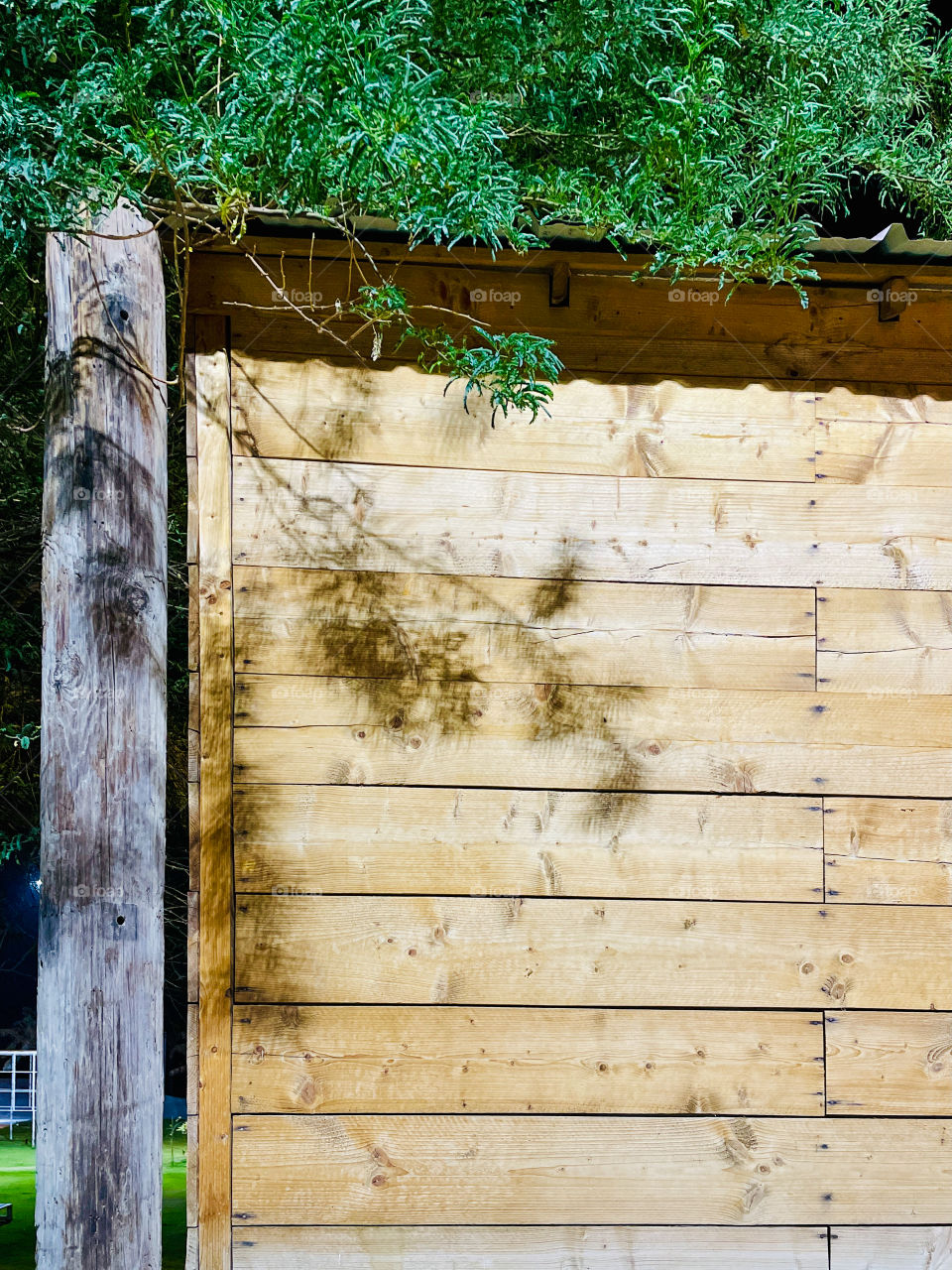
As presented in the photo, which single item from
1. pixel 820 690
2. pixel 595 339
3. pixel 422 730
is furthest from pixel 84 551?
pixel 820 690

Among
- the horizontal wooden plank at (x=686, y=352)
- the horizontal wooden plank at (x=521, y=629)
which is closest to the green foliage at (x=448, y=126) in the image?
the horizontal wooden plank at (x=686, y=352)

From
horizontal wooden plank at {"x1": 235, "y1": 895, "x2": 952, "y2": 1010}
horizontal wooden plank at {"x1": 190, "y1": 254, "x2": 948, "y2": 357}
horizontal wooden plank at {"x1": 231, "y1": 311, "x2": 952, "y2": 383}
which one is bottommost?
horizontal wooden plank at {"x1": 235, "y1": 895, "x2": 952, "y2": 1010}

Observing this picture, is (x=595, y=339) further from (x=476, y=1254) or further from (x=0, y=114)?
(x=476, y=1254)

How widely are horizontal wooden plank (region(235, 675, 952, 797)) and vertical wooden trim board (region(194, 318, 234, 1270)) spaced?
72 millimetres

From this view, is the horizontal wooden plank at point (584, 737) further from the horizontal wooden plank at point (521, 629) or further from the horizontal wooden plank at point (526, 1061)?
the horizontal wooden plank at point (526, 1061)

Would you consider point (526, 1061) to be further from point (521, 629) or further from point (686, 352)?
point (686, 352)

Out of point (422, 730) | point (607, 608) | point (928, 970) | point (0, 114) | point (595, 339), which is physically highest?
point (0, 114)

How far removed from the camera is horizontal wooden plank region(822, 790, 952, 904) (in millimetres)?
2664

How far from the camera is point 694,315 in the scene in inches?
109

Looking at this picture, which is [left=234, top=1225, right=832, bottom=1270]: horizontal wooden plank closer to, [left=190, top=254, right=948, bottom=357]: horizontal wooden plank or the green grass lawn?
Result: [left=190, top=254, right=948, bottom=357]: horizontal wooden plank

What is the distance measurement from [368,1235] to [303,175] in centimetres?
260

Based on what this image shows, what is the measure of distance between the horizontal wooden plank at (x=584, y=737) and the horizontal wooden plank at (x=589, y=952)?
0.34 metres

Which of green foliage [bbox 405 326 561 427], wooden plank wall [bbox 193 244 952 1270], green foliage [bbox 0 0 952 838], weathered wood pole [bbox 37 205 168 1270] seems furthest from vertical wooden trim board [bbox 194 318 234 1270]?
green foliage [bbox 405 326 561 427]

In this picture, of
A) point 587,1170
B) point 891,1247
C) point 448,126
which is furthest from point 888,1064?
point 448,126
